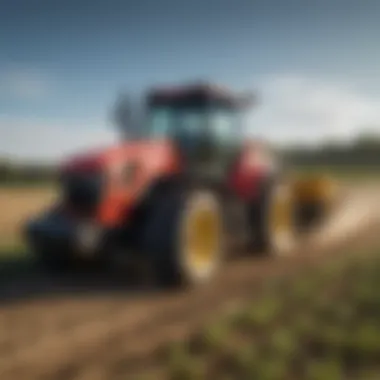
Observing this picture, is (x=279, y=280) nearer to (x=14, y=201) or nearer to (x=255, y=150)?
(x=255, y=150)

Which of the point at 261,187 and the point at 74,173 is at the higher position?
the point at 74,173

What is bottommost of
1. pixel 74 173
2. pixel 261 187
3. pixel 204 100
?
pixel 261 187

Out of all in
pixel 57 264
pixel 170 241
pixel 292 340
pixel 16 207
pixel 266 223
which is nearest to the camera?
pixel 292 340

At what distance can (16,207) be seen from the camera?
1085 centimetres

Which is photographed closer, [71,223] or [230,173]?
[71,223]

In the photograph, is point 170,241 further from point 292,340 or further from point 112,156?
point 292,340

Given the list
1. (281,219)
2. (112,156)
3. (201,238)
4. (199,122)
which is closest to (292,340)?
(201,238)

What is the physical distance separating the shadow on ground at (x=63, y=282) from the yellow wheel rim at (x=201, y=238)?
44 cm

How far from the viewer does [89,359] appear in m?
3.65

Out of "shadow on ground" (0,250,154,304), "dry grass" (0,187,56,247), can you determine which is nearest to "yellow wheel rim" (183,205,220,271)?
"shadow on ground" (0,250,154,304)

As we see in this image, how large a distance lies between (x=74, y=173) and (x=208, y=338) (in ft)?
7.02

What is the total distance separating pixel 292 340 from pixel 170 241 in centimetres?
156

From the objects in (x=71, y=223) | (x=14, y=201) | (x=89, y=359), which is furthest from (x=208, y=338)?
(x=14, y=201)

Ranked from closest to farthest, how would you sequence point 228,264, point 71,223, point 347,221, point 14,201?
1. point 71,223
2. point 228,264
3. point 347,221
4. point 14,201
